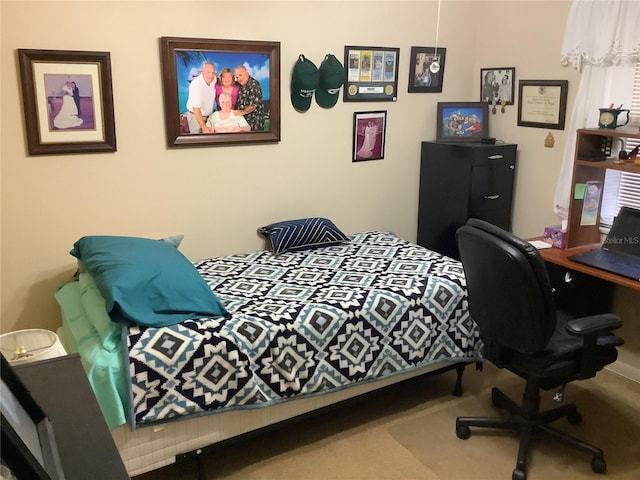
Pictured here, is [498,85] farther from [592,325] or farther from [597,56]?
[592,325]

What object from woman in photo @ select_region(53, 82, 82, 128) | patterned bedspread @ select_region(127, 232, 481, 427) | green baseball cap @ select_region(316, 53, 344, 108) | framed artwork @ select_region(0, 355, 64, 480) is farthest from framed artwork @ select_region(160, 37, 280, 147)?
framed artwork @ select_region(0, 355, 64, 480)

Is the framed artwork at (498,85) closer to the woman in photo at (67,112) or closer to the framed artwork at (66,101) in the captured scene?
the framed artwork at (66,101)

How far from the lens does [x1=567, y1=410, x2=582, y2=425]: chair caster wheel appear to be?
2709 millimetres

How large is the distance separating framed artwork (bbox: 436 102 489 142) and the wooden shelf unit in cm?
95

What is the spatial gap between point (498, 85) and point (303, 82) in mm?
1441

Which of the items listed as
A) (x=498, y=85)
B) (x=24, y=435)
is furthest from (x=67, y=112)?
(x=498, y=85)

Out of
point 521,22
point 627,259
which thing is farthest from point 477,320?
point 521,22

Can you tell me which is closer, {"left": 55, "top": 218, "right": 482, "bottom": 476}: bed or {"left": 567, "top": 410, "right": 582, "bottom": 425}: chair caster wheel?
{"left": 55, "top": 218, "right": 482, "bottom": 476}: bed

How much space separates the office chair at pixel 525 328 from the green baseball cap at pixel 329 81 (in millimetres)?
1422

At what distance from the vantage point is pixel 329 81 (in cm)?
334

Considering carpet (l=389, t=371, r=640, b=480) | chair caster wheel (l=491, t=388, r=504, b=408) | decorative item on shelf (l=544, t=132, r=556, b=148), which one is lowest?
carpet (l=389, t=371, r=640, b=480)

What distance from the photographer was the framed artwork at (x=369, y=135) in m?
3.61

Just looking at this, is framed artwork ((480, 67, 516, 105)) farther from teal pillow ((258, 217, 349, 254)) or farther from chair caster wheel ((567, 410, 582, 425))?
chair caster wheel ((567, 410, 582, 425))

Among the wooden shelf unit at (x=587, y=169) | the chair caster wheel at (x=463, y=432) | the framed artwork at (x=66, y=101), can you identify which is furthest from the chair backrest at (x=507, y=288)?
the framed artwork at (x=66, y=101)
